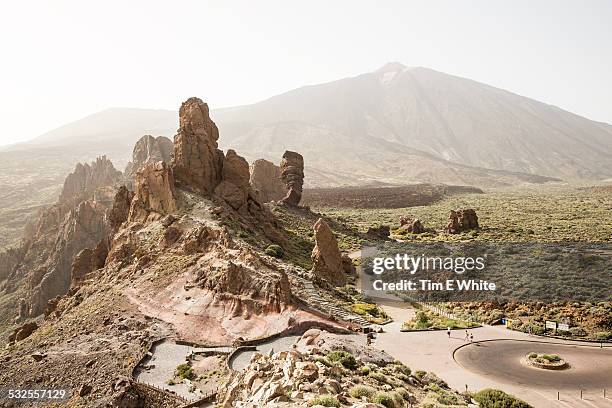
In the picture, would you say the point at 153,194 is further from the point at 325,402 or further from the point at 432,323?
the point at 325,402

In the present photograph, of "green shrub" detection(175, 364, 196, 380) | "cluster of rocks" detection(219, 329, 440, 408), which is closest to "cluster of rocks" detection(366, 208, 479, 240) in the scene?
"green shrub" detection(175, 364, 196, 380)

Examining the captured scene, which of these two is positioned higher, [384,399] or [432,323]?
[384,399]

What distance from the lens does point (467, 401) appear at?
21516 mm

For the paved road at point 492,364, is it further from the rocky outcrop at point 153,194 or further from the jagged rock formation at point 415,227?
the jagged rock formation at point 415,227

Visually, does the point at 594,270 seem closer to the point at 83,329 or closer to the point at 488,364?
the point at 488,364

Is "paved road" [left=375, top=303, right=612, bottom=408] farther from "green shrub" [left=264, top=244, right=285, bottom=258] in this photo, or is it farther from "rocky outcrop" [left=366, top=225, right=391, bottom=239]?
"rocky outcrop" [left=366, top=225, right=391, bottom=239]

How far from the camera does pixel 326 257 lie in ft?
157

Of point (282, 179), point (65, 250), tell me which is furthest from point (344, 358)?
point (282, 179)

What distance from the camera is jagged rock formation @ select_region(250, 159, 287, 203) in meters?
90.3

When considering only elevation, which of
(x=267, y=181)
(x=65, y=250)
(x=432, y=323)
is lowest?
(x=432, y=323)

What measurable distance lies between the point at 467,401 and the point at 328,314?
11355 millimetres

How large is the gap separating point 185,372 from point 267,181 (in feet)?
223

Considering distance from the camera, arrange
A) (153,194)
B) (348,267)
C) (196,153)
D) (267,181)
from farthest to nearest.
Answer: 1. (267,181)
2. (348,267)
3. (196,153)
4. (153,194)

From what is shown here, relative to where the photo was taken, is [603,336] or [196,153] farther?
[196,153]
